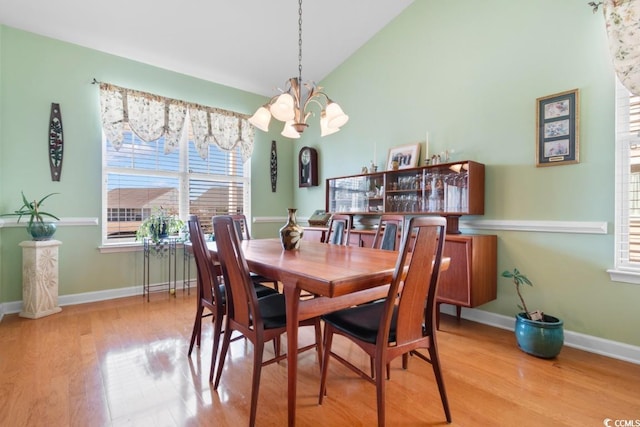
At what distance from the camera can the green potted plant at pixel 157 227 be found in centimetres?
373

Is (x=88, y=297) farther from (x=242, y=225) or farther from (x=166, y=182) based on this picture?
(x=242, y=225)

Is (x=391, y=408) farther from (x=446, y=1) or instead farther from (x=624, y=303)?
(x=446, y=1)

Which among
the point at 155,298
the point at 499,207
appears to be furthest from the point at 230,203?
the point at 499,207

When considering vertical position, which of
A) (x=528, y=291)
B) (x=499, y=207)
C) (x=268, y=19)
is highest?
(x=268, y=19)

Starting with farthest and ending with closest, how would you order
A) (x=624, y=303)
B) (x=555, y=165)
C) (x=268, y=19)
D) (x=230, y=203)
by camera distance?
(x=230, y=203), (x=268, y=19), (x=555, y=165), (x=624, y=303)

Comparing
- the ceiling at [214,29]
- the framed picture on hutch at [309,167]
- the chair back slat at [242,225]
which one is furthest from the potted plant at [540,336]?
the ceiling at [214,29]

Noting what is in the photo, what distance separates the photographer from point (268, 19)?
136 inches

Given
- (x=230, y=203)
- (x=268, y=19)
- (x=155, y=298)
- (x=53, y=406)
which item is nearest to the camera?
(x=53, y=406)

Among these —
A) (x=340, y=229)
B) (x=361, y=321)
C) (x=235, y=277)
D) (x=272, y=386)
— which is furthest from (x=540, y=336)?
(x=235, y=277)

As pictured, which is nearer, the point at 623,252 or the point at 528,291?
the point at 623,252

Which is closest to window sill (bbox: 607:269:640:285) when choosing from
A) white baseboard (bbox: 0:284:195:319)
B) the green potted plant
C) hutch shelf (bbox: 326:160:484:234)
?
hutch shelf (bbox: 326:160:484:234)

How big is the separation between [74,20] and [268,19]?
1987 mm

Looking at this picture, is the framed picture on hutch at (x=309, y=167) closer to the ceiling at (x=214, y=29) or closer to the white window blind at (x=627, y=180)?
the ceiling at (x=214, y=29)

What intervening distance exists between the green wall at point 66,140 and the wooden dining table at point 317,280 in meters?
2.83
